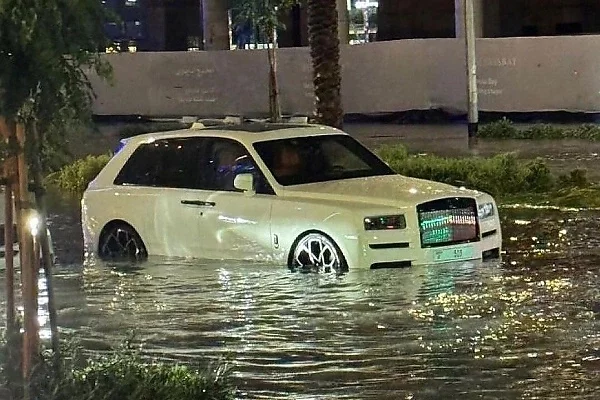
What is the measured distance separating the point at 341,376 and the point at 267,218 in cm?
402

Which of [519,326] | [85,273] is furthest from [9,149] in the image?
[85,273]

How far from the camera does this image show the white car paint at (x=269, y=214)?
11.8m

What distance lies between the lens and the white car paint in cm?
1183

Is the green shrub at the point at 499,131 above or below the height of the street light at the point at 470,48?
below

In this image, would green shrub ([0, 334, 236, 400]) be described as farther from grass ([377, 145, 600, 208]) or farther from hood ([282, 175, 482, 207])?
grass ([377, 145, 600, 208])

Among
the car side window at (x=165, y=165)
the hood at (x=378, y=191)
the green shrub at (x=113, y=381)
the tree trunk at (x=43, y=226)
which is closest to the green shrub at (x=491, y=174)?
the hood at (x=378, y=191)

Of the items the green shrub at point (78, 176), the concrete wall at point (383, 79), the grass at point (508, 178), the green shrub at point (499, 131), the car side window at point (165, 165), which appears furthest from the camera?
the concrete wall at point (383, 79)

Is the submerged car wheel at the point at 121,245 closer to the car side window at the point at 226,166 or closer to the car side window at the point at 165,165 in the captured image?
the car side window at the point at 165,165

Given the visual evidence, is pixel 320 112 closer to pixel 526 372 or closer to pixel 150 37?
pixel 526 372

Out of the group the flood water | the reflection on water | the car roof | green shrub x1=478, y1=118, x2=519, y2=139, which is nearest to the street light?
green shrub x1=478, y1=118, x2=519, y2=139

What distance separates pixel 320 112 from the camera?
69.8 ft

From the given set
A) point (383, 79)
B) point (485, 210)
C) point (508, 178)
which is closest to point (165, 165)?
point (485, 210)

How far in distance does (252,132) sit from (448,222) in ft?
7.39

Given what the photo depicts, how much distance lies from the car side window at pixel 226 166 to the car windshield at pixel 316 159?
0.14 m
